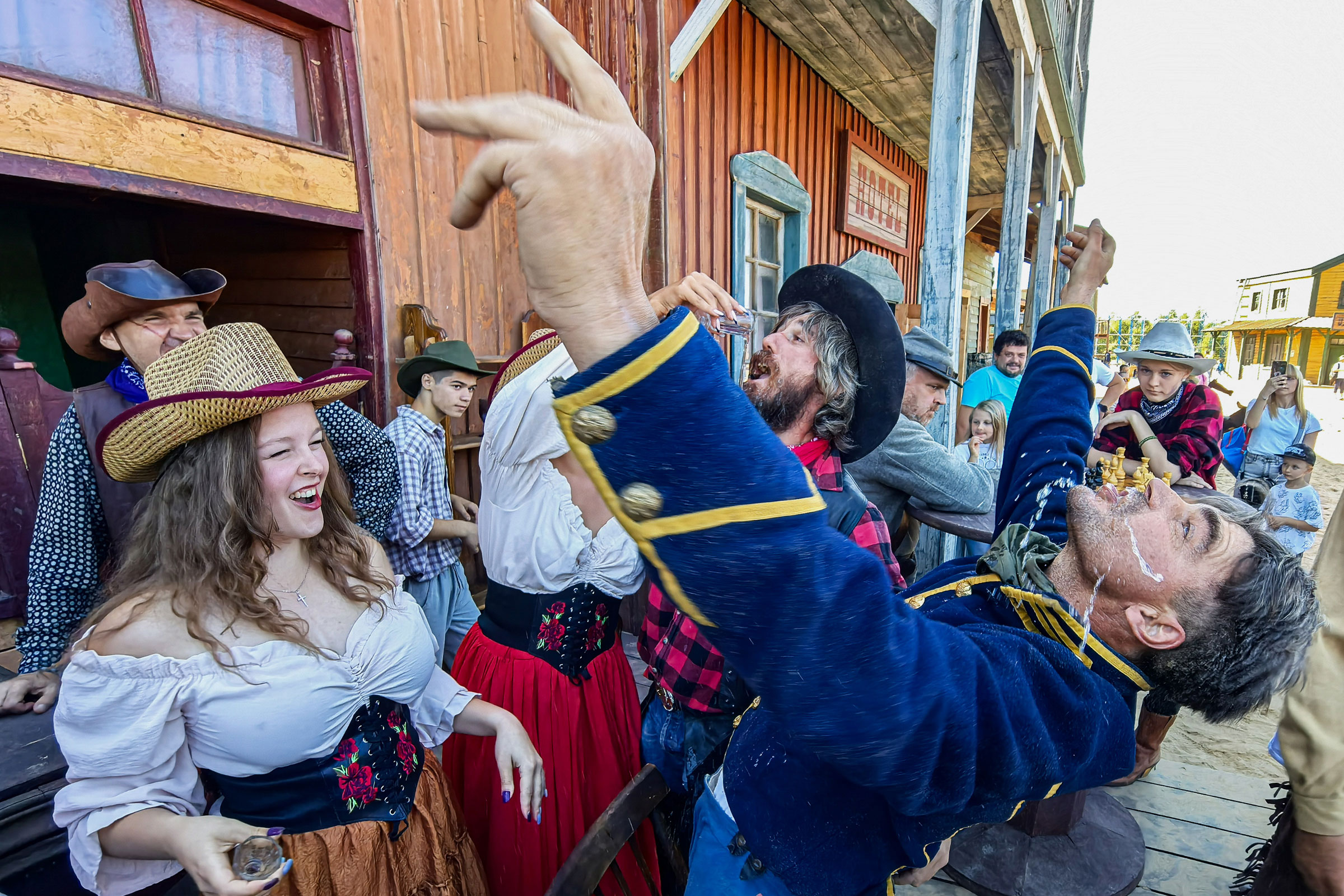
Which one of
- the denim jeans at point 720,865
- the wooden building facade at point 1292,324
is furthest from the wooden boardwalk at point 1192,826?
the wooden building facade at point 1292,324

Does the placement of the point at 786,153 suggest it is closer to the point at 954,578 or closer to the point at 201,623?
the point at 954,578

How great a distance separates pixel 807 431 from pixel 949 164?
2.35 meters

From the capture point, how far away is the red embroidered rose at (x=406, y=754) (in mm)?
1457

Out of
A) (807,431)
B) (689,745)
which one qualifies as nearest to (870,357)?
(807,431)

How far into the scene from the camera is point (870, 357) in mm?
1765

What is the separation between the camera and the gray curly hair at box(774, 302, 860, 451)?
1.75 m

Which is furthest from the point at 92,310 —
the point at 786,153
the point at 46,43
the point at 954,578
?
the point at 786,153

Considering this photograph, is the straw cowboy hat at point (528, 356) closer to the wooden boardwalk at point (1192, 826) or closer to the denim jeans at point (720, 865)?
the denim jeans at point (720, 865)

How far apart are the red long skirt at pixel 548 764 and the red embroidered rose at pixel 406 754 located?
37cm

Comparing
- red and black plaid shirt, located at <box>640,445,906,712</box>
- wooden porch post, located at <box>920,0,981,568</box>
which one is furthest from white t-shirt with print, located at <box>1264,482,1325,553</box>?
red and black plaid shirt, located at <box>640,445,906,712</box>

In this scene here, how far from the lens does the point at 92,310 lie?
199 cm

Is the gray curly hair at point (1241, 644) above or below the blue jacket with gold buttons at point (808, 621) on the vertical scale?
below

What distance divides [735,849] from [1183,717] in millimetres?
4426

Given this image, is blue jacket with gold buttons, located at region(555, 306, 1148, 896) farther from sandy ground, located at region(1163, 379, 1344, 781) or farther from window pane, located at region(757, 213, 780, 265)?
window pane, located at region(757, 213, 780, 265)
